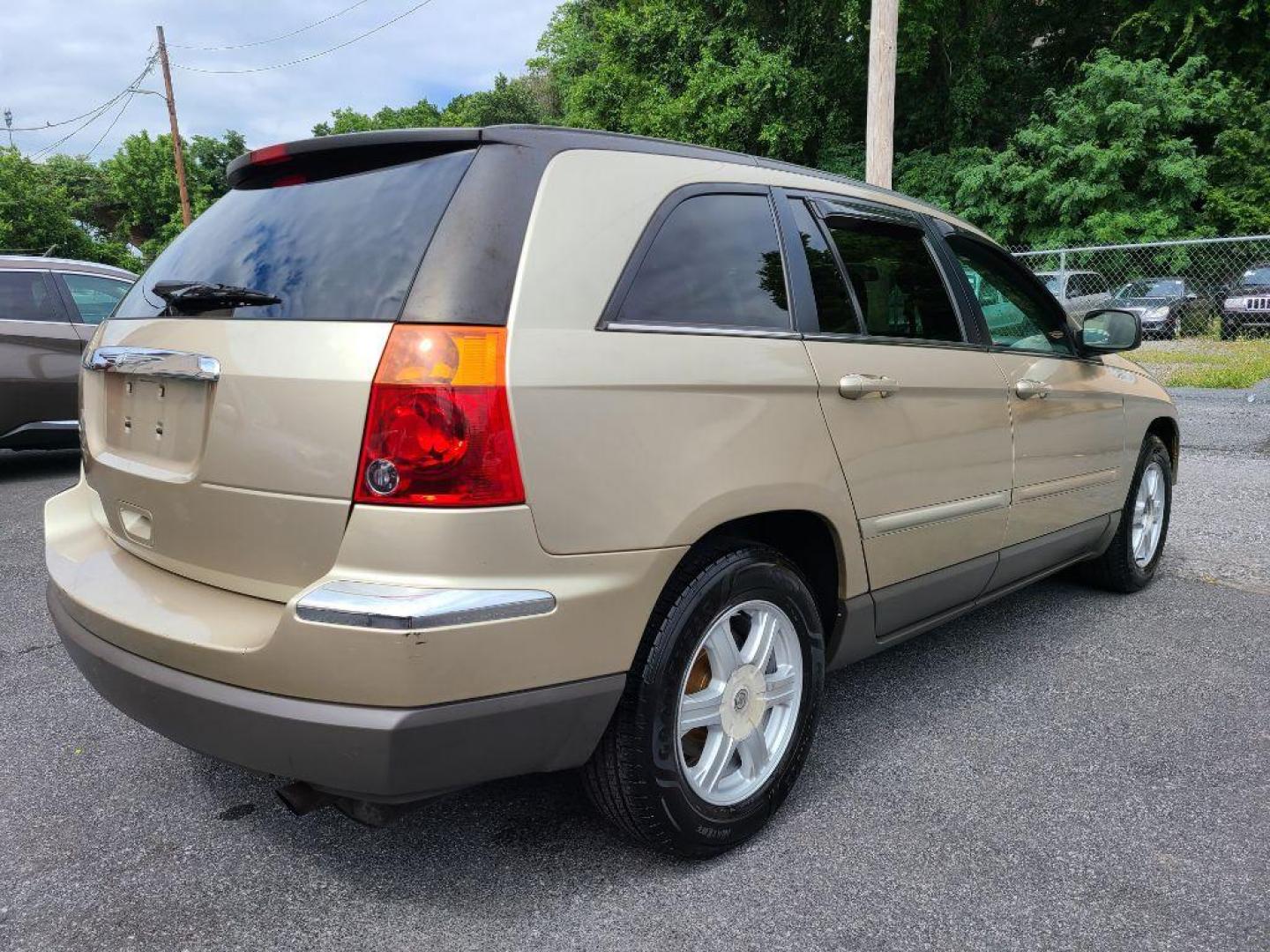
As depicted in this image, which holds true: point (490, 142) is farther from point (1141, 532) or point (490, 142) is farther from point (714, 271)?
point (1141, 532)

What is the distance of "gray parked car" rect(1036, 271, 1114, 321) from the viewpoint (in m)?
13.5

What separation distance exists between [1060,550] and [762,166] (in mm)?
2091

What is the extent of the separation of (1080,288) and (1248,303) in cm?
222

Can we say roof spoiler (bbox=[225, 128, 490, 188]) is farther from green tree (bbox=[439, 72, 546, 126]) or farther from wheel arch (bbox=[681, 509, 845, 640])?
green tree (bbox=[439, 72, 546, 126])

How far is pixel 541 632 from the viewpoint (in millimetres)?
1806

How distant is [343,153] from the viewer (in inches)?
85.2

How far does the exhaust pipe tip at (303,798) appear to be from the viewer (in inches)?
76.4

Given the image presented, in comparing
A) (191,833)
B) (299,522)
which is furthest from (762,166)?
(191,833)

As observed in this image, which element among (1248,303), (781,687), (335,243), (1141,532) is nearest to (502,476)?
(335,243)

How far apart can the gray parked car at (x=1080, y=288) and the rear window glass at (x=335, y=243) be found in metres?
13.2

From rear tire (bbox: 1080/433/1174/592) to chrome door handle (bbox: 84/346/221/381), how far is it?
3.84m

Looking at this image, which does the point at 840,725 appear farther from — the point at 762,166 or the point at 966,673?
the point at 762,166

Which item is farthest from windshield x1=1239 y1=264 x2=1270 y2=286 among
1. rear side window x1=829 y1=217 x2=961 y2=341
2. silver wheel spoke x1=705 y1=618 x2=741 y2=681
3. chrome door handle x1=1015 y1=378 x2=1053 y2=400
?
silver wheel spoke x1=705 y1=618 x2=741 y2=681

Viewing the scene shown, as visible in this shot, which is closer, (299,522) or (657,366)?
(299,522)
